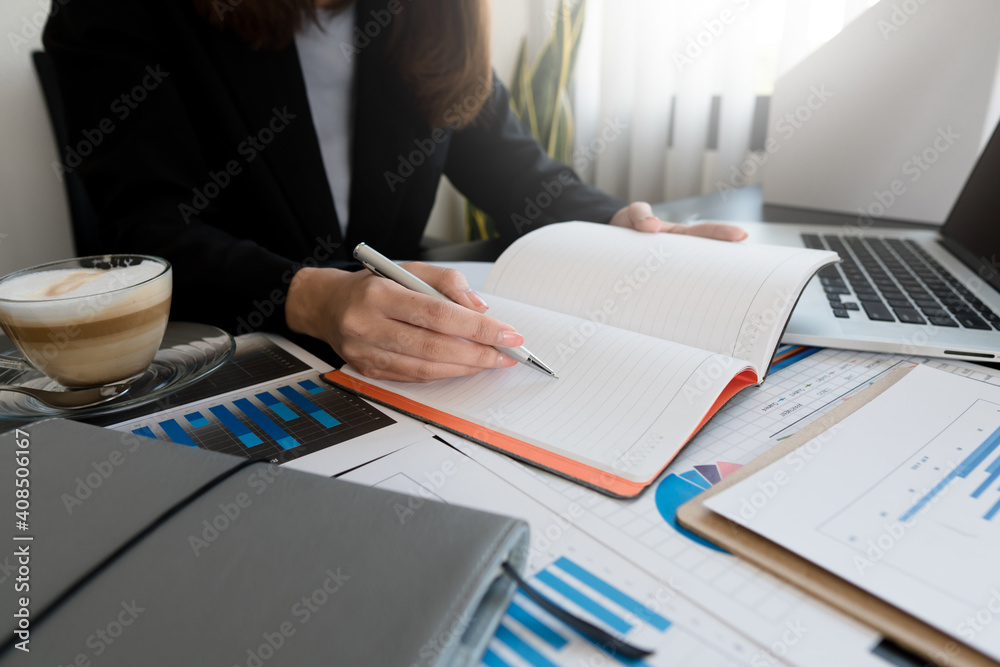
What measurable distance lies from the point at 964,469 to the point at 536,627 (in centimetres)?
28

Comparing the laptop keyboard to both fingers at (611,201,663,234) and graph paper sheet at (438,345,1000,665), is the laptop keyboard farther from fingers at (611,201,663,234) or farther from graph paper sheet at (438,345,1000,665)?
fingers at (611,201,663,234)

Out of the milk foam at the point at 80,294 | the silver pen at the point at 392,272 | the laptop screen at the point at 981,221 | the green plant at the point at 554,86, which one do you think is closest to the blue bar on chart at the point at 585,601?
the silver pen at the point at 392,272

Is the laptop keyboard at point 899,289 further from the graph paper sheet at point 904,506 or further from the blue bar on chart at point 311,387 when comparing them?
the blue bar on chart at point 311,387

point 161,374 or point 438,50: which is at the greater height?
point 438,50

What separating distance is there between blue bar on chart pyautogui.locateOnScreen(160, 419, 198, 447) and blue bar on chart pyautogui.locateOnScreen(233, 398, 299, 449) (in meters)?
0.05

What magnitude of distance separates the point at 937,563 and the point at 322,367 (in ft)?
1.56

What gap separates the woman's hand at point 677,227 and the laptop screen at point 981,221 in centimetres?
28

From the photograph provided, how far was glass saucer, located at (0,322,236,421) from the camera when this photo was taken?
449 millimetres

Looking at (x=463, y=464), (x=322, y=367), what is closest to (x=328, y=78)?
(x=322, y=367)

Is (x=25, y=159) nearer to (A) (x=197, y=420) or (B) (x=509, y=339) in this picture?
(A) (x=197, y=420)

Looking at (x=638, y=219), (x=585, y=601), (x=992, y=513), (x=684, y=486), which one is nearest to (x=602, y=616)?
(x=585, y=601)

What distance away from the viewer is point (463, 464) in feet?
1.32

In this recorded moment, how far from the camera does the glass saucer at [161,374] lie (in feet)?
1.47

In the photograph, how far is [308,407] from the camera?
0.49 metres
